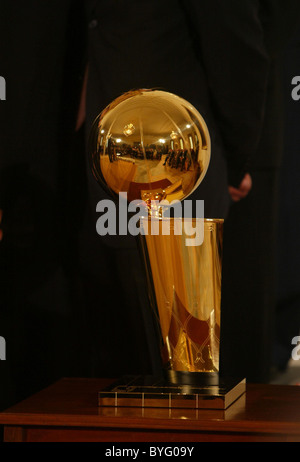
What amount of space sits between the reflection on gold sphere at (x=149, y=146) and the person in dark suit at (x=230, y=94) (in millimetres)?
576

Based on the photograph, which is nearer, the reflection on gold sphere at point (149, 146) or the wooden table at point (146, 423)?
the wooden table at point (146, 423)

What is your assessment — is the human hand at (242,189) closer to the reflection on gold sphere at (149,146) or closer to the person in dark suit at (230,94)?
the person in dark suit at (230,94)

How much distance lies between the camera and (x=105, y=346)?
222 cm

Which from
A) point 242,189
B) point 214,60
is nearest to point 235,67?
point 214,60

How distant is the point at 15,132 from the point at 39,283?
0.44 m

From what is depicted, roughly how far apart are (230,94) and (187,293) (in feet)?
2.69

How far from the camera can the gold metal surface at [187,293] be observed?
1466 millimetres

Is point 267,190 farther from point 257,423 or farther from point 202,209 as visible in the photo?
point 257,423

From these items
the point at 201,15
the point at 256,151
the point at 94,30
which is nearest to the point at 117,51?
the point at 94,30

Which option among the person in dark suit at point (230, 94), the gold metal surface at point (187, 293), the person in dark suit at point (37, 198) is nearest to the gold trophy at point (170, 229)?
the gold metal surface at point (187, 293)

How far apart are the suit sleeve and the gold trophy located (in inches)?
23.0

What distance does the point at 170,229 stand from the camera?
1.46m

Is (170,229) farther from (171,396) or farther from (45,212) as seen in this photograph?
(45,212)

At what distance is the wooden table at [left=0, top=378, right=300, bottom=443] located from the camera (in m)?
1.32
